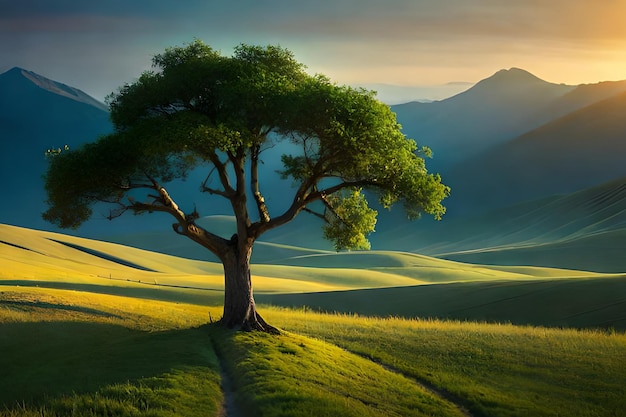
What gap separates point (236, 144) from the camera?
28.8 m

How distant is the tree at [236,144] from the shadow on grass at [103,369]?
5201 millimetres

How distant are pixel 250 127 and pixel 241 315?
8.53 meters

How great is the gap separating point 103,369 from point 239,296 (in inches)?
376

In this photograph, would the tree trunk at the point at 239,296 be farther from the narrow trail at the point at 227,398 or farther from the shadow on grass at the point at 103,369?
the narrow trail at the point at 227,398

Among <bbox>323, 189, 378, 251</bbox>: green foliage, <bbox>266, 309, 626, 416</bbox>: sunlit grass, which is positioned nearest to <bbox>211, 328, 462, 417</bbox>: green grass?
<bbox>266, 309, 626, 416</bbox>: sunlit grass

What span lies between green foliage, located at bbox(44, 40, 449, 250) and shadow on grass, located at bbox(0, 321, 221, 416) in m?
6.17

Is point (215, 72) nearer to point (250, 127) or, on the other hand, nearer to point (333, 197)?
point (250, 127)

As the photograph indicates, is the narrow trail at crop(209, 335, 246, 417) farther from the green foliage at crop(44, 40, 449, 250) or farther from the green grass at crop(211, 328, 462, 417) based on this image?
the green foliage at crop(44, 40, 449, 250)

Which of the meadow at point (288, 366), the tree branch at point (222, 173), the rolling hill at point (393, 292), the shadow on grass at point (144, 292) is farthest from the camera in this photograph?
the shadow on grass at point (144, 292)

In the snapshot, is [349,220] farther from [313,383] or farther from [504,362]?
[313,383]

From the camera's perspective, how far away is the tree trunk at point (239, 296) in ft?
96.9

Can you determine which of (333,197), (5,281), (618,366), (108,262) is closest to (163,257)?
(108,262)

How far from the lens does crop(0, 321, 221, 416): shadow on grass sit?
55.3 ft

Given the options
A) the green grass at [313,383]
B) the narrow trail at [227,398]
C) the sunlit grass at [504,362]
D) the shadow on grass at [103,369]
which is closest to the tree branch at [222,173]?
the shadow on grass at [103,369]
